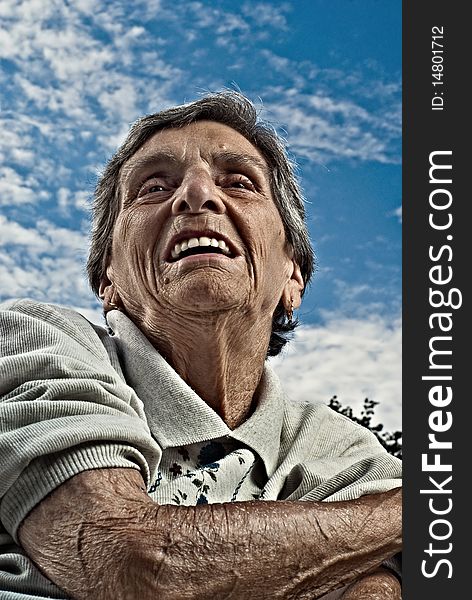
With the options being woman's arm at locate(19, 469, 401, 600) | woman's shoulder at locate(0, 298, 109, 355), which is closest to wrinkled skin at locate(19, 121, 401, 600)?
woman's arm at locate(19, 469, 401, 600)

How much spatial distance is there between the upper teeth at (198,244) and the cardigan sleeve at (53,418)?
44 centimetres

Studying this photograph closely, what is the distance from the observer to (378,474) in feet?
6.89

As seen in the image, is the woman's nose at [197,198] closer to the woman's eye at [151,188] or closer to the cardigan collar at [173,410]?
the woman's eye at [151,188]

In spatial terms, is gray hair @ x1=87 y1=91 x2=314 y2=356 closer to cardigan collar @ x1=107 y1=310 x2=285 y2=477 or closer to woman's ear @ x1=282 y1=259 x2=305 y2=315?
woman's ear @ x1=282 y1=259 x2=305 y2=315

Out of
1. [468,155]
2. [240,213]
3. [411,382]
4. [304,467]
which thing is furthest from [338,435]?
[468,155]

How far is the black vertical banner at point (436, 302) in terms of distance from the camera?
1844 mm

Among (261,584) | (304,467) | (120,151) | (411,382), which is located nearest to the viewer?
(261,584)

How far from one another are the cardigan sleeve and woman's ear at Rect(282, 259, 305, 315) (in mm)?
900

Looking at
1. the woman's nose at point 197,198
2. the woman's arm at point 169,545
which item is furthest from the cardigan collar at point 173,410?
the woman's arm at point 169,545

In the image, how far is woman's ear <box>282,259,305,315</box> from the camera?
269 centimetres

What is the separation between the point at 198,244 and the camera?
2.24m

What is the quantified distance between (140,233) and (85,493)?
0.99m

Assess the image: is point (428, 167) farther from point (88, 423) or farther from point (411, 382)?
point (88, 423)

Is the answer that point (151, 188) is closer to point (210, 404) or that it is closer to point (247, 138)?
point (247, 138)
